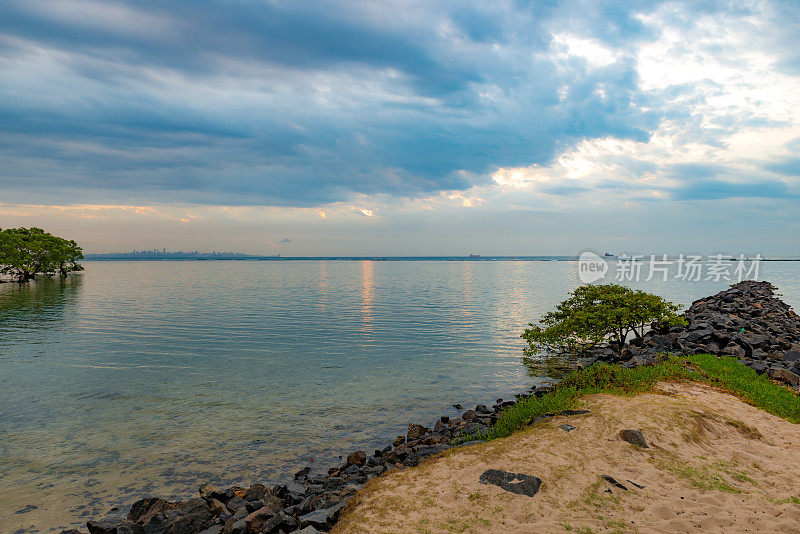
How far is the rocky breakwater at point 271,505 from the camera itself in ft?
26.5

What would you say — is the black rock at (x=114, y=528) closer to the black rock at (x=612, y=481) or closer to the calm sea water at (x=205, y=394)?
the calm sea water at (x=205, y=394)

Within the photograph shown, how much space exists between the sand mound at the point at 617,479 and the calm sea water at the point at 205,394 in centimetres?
538

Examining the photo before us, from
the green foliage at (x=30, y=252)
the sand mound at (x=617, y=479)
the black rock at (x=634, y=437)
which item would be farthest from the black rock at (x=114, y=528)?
the green foliage at (x=30, y=252)

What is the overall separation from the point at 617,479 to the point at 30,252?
5284 inches

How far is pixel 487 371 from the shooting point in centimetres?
2412

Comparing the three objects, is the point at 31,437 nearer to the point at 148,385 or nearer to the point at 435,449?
the point at 148,385

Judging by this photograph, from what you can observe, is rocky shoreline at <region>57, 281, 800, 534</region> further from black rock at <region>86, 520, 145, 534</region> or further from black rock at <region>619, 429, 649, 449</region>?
black rock at <region>619, 429, 649, 449</region>

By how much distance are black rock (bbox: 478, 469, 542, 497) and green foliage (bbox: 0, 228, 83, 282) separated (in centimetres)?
12786

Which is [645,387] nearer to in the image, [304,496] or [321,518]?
[304,496]

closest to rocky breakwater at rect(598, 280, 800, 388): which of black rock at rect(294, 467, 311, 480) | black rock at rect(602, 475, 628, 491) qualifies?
black rock at rect(602, 475, 628, 491)

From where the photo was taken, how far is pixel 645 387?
1427 cm

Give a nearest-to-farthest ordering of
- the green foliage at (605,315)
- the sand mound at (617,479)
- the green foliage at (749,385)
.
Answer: the sand mound at (617,479)
the green foliage at (749,385)
the green foliage at (605,315)

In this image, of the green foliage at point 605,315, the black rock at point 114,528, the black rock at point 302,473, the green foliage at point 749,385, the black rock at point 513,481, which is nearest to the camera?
the black rock at point 513,481

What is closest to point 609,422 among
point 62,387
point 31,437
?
point 31,437
